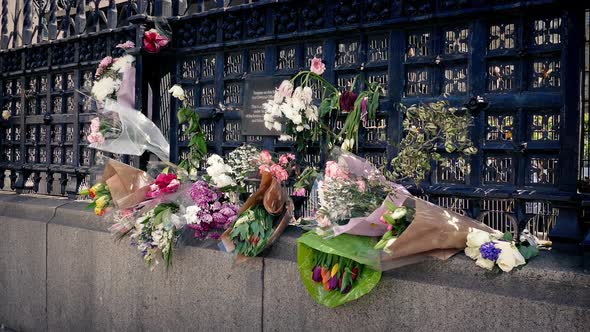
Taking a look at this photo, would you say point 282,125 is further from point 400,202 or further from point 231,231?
point 400,202

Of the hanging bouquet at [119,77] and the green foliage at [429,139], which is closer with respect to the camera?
the green foliage at [429,139]

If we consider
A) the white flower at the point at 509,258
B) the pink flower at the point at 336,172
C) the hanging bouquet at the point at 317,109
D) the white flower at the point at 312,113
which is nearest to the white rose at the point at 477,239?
the white flower at the point at 509,258

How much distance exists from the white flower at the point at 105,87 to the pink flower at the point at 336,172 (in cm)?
280

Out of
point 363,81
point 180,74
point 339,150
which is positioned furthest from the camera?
point 180,74

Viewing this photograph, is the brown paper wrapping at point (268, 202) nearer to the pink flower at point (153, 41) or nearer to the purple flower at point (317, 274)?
the purple flower at point (317, 274)

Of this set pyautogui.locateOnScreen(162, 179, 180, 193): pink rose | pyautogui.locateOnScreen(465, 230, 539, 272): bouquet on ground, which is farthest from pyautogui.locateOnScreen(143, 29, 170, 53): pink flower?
pyautogui.locateOnScreen(465, 230, 539, 272): bouquet on ground

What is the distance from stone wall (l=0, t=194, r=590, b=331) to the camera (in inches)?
135

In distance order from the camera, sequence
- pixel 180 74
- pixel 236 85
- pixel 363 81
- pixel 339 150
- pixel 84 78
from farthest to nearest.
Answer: pixel 84 78 → pixel 180 74 → pixel 236 85 → pixel 363 81 → pixel 339 150

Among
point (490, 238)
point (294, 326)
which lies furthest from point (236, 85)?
point (490, 238)

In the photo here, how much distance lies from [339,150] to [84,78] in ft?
12.7

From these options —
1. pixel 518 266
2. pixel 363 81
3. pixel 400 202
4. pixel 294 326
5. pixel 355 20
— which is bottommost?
pixel 294 326

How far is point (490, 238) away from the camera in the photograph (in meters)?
3.55

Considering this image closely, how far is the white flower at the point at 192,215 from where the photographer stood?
463cm

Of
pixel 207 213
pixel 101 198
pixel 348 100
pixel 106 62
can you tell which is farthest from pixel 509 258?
pixel 106 62
